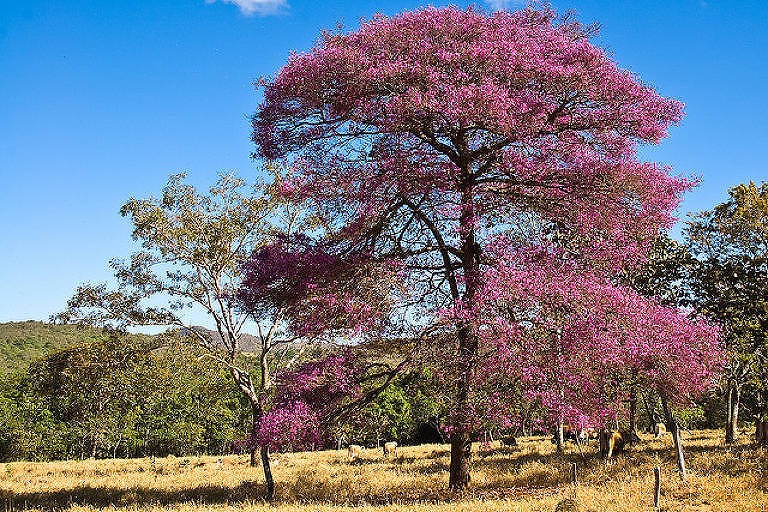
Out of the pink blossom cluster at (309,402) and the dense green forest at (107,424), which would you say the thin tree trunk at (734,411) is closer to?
the pink blossom cluster at (309,402)

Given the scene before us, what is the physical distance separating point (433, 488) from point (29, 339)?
137m

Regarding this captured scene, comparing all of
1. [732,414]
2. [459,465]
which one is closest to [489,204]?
[459,465]

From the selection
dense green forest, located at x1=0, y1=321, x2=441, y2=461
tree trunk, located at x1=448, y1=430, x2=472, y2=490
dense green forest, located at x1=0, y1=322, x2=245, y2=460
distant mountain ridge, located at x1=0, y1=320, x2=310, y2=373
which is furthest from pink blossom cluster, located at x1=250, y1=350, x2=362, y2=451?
distant mountain ridge, located at x1=0, y1=320, x2=310, y2=373

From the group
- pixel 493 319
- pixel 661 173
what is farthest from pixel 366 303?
pixel 661 173

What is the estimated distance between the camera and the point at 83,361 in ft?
75.4

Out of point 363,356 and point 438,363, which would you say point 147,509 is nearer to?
point 363,356

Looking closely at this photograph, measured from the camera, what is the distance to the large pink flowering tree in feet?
40.6

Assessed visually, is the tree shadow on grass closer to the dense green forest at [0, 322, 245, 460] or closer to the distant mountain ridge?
the dense green forest at [0, 322, 245, 460]

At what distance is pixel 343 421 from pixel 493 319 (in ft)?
17.5

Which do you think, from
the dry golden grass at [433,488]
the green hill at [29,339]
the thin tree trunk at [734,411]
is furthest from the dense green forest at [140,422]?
the green hill at [29,339]

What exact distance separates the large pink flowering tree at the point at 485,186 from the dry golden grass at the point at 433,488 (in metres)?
1.85

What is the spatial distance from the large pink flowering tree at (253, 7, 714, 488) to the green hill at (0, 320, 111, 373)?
103 metres

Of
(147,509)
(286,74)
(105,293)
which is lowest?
(147,509)

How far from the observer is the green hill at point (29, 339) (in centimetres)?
10792
